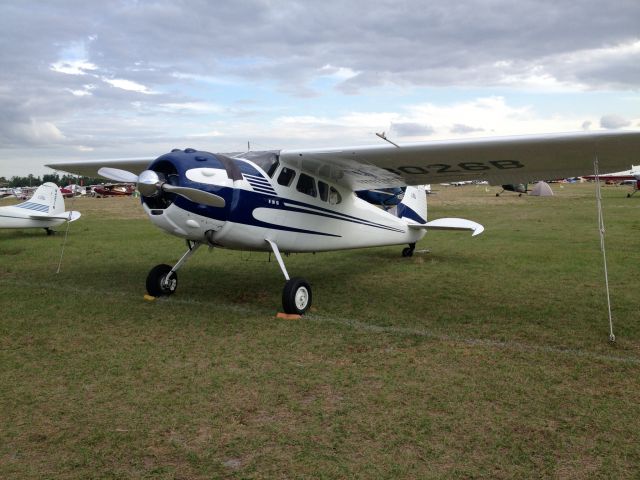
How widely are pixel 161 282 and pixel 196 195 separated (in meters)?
2.17

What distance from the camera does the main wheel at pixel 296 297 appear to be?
6.25 m

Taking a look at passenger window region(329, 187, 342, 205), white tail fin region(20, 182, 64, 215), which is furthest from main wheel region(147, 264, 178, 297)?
white tail fin region(20, 182, 64, 215)

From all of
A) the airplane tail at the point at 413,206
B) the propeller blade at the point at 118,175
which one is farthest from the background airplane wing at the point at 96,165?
the airplane tail at the point at 413,206

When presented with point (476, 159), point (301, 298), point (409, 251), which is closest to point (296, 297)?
point (301, 298)

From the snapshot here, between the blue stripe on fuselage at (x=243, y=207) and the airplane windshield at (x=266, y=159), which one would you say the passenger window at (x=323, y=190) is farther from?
the airplane windshield at (x=266, y=159)

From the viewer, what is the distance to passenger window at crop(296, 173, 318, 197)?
7.43 metres

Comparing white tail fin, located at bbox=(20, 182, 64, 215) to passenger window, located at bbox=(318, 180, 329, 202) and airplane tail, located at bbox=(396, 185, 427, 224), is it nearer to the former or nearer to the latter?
airplane tail, located at bbox=(396, 185, 427, 224)

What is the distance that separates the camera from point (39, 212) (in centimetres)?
1616

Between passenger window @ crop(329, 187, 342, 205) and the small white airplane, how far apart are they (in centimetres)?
1077

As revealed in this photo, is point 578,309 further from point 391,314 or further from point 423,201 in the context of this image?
point 423,201

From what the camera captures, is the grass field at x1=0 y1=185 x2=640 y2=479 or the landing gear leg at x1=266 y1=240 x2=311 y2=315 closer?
the grass field at x1=0 y1=185 x2=640 y2=479

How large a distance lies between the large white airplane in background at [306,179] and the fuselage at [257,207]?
0.04 ft

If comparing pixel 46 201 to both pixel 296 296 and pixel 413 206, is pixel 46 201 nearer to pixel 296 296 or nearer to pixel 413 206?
pixel 413 206

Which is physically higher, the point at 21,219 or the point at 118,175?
the point at 118,175
